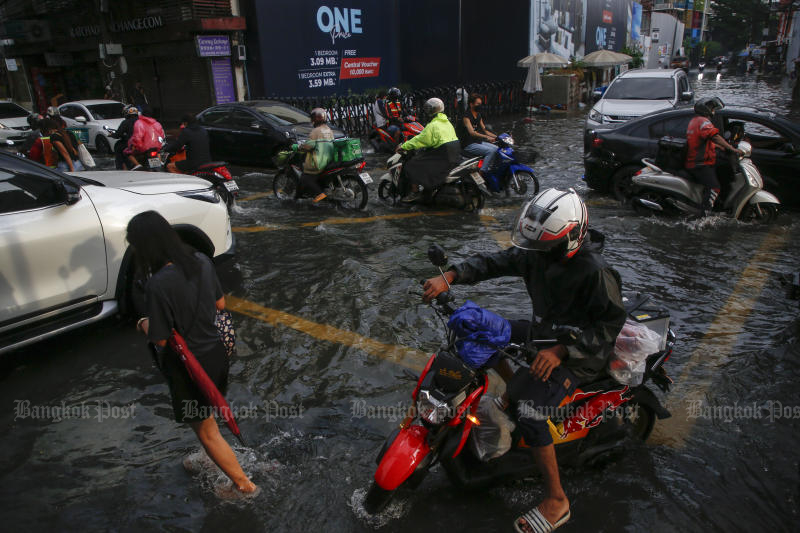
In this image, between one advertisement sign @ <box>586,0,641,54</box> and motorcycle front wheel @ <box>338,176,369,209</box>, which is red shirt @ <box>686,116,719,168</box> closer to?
motorcycle front wheel @ <box>338,176,369,209</box>

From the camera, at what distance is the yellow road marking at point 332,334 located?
425 centimetres

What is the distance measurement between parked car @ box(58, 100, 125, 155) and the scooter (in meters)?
12.8

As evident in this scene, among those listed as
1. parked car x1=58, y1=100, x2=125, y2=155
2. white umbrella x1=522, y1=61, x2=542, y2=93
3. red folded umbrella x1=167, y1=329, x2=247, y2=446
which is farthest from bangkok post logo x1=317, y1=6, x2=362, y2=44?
red folded umbrella x1=167, y1=329, x2=247, y2=446

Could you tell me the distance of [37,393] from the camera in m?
3.91

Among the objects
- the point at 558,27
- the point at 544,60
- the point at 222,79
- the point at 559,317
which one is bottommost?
the point at 559,317

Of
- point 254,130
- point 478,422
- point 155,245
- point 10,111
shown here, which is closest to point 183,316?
point 155,245

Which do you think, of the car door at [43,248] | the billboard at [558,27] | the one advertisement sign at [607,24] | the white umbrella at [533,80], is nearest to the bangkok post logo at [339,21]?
the white umbrella at [533,80]

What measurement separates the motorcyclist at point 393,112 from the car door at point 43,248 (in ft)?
29.9

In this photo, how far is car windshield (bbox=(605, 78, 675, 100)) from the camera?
42.1ft

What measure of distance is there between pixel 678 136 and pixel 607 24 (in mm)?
26588

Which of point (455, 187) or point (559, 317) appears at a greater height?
point (559, 317)

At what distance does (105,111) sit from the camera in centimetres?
1505

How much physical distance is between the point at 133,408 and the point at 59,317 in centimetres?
103

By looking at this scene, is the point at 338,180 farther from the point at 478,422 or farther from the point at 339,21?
the point at 339,21
